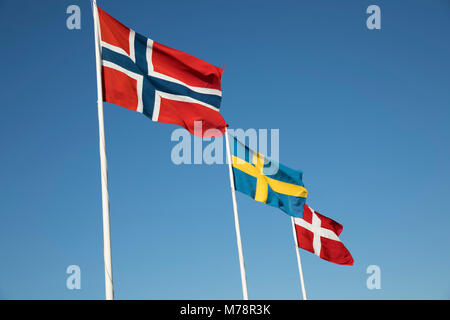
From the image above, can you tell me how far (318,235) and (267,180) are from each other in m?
8.55

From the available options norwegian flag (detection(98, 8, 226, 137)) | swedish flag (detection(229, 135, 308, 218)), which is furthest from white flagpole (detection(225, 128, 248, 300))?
norwegian flag (detection(98, 8, 226, 137))

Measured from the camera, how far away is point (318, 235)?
2845 cm

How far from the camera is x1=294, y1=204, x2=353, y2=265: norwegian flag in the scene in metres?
28.1

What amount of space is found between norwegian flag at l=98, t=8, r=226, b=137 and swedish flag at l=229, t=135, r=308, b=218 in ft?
17.9

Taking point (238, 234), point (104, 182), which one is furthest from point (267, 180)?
point (104, 182)

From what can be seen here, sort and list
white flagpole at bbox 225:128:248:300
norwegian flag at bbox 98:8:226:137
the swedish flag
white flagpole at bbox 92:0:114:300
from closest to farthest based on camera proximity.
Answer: white flagpole at bbox 92:0:114:300, norwegian flag at bbox 98:8:226:137, white flagpole at bbox 225:128:248:300, the swedish flag

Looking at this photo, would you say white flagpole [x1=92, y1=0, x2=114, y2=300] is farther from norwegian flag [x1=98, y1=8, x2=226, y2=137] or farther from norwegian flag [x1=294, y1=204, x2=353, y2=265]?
norwegian flag [x1=294, y1=204, x2=353, y2=265]

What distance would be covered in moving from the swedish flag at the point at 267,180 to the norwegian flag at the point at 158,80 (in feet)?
17.9

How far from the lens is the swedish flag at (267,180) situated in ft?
67.8

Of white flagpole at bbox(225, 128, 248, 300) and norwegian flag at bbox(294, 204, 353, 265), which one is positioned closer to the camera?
white flagpole at bbox(225, 128, 248, 300)
